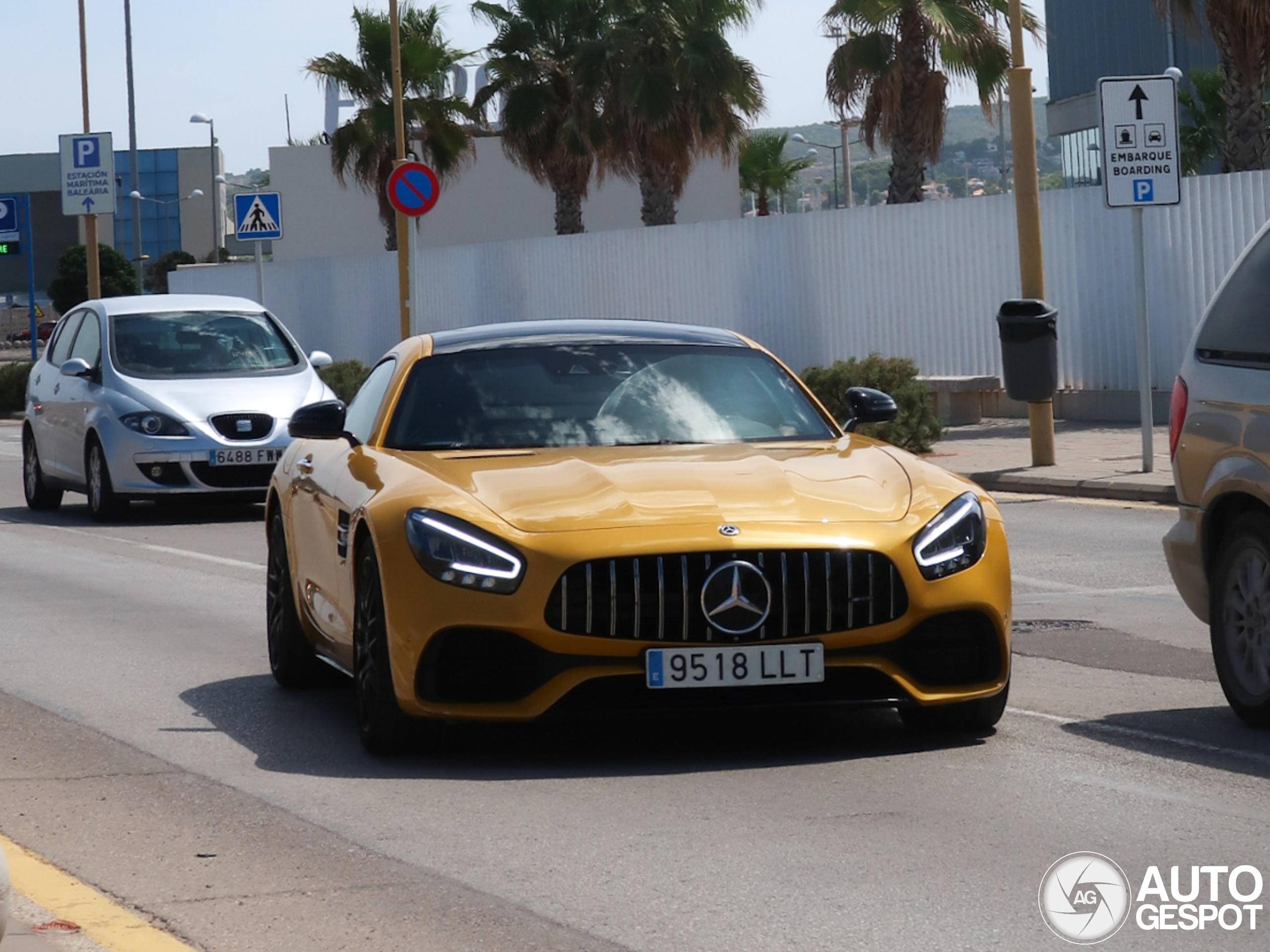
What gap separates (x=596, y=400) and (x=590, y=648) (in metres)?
1.52

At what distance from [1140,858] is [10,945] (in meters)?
2.60

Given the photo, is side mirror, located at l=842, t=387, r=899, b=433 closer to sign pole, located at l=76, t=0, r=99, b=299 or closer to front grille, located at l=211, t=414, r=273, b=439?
front grille, located at l=211, t=414, r=273, b=439

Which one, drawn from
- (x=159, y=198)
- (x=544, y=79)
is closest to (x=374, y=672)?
(x=544, y=79)

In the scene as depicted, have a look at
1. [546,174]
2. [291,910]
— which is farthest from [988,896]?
[546,174]

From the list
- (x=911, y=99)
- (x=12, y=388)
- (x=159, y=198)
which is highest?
(x=159, y=198)

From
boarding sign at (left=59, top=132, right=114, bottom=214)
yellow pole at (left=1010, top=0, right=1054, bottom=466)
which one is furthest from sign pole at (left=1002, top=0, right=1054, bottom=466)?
boarding sign at (left=59, top=132, right=114, bottom=214)

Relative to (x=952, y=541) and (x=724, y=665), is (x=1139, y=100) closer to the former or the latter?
(x=952, y=541)

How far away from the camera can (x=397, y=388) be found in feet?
26.0

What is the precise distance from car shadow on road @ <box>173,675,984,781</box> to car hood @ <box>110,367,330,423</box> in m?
9.05

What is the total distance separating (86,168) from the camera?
38.8 m

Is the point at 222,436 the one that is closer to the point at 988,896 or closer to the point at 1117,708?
the point at 1117,708

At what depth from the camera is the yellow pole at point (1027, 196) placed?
18.2m

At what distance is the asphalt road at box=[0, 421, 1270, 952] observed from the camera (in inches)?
195

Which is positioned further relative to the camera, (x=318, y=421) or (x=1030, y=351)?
(x=1030, y=351)
